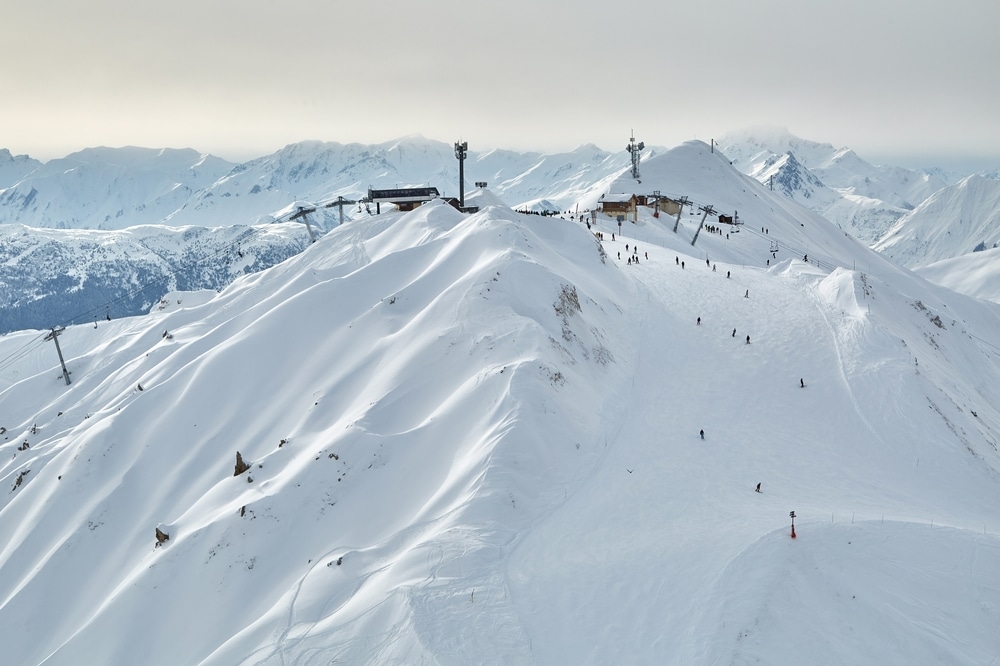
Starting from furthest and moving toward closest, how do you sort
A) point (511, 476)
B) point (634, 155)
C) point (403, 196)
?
point (634, 155)
point (403, 196)
point (511, 476)

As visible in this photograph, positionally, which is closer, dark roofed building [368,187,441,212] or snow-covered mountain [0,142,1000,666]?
snow-covered mountain [0,142,1000,666]

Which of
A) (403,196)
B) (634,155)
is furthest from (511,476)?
(634,155)

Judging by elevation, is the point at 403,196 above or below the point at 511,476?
above

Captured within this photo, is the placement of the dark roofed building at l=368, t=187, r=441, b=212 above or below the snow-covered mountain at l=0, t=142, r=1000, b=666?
above

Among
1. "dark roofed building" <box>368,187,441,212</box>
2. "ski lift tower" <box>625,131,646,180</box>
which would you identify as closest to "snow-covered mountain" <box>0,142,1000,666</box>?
"dark roofed building" <box>368,187,441,212</box>

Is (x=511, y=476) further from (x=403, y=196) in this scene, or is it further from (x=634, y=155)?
(x=634, y=155)

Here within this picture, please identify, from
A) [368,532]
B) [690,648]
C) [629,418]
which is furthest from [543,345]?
[690,648]

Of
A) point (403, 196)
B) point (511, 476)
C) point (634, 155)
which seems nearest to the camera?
point (511, 476)

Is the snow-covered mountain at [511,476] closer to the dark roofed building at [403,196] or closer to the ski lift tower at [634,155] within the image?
the dark roofed building at [403,196]

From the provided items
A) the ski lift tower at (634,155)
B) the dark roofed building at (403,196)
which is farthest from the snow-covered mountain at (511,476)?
the ski lift tower at (634,155)

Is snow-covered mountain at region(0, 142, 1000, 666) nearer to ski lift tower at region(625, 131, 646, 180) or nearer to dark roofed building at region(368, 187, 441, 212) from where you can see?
dark roofed building at region(368, 187, 441, 212)
